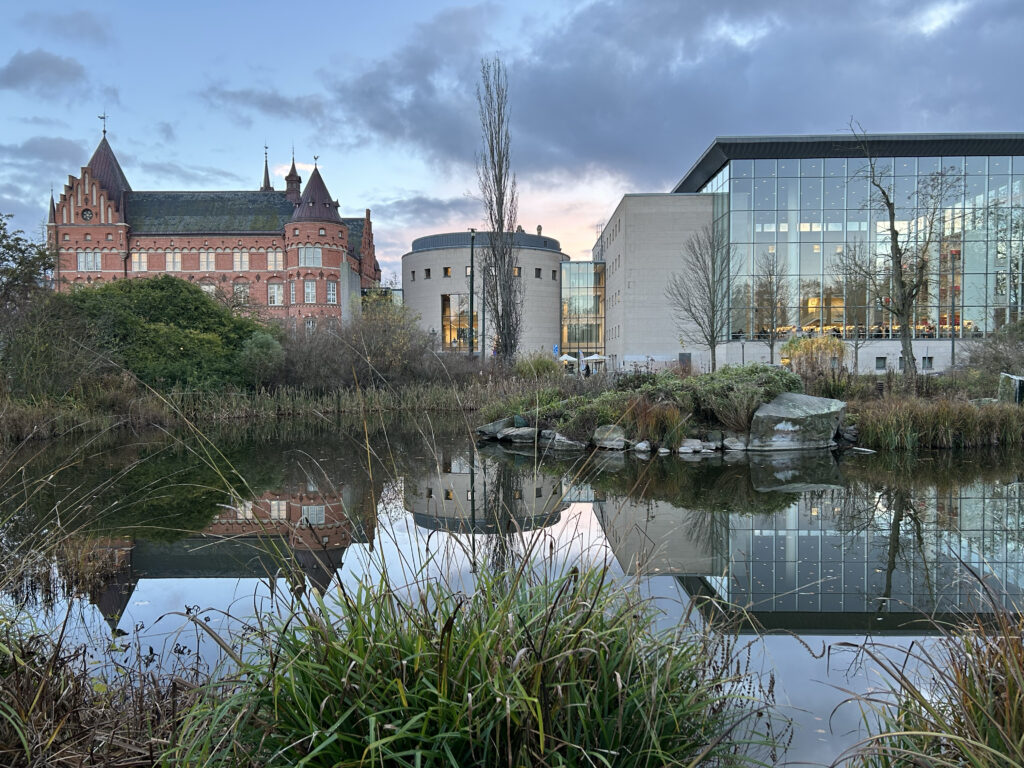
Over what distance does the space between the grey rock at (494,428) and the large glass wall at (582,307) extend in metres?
37.8

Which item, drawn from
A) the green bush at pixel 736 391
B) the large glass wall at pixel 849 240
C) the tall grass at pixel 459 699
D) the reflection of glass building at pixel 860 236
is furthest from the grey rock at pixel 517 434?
the large glass wall at pixel 849 240

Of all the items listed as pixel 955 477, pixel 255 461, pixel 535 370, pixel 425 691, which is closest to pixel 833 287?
pixel 535 370

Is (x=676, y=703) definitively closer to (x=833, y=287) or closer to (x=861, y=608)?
(x=861, y=608)

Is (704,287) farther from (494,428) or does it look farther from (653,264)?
(494,428)

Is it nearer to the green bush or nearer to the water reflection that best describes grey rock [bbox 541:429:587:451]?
the water reflection

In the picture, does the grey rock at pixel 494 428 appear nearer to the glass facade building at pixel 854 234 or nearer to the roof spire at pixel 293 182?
the glass facade building at pixel 854 234

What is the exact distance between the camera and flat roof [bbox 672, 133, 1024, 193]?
3338 centimetres

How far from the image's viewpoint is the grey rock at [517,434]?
1288 centimetres

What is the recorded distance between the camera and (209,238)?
4975 centimetres

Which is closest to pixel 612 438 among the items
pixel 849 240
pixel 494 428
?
pixel 494 428

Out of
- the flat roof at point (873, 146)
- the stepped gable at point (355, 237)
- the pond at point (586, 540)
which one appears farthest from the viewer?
the stepped gable at point (355, 237)

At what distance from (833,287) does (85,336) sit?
3223 centimetres

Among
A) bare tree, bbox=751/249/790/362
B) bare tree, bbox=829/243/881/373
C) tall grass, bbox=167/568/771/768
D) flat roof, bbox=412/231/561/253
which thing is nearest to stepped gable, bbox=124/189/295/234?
flat roof, bbox=412/231/561/253

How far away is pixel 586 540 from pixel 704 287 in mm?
28391
